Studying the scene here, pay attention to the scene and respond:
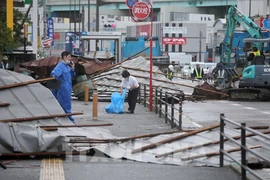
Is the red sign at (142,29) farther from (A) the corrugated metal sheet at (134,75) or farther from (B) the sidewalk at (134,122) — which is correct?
(B) the sidewalk at (134,122)

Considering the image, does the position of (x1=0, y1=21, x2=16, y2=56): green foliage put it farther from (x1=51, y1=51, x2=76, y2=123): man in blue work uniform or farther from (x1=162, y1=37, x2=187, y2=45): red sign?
(x1=162, y1=37, x2=187, y2=45): red sign

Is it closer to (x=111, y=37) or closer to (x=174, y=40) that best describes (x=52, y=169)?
(x=111, y=37)

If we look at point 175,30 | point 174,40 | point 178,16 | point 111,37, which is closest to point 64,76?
point 111,37

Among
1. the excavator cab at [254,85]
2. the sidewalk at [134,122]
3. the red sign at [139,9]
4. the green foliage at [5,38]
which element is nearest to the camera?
the sidewalk at [134,122]

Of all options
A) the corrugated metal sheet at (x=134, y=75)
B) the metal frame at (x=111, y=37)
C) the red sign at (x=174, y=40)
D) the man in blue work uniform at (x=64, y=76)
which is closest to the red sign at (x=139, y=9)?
the corrugated metal sheet at (x=134, y=75)

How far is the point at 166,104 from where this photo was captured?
19.1 meters

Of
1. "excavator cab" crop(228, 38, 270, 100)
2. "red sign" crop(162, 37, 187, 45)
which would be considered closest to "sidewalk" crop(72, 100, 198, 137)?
"excavator cab" crop(228, 38, 270, 100)

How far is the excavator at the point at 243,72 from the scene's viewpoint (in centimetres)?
3134

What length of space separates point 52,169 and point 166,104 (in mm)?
8847

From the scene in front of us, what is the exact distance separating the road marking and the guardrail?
5.76 metres

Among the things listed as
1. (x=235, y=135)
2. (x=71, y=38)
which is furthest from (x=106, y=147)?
(x=71, y=38)

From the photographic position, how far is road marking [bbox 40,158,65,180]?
9.86 meters

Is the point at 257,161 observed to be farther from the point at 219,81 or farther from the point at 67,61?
the point at 219,81

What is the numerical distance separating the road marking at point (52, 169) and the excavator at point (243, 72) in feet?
68.8
